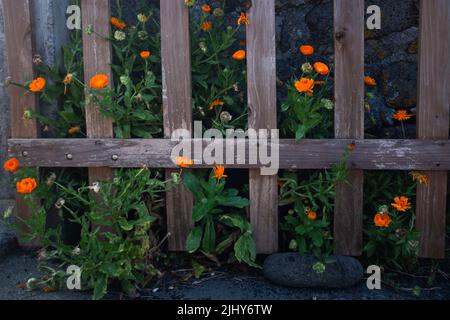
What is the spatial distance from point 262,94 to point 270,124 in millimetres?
142

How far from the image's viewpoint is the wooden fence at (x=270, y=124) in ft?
7.68

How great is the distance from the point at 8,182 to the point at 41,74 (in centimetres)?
61

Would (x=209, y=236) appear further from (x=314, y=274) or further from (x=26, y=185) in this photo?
(x=26, y=185)

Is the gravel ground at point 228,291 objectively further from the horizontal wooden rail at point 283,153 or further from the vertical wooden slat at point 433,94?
the horizontal wooden rail at point 283,153

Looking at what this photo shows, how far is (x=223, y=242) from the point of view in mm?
2428

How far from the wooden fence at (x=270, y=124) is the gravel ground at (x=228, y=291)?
0.61ft

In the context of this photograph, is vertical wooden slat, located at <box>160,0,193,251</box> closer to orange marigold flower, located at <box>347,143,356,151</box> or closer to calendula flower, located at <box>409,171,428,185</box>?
orange marigold flower, located at <box>347,143,356,151</box>

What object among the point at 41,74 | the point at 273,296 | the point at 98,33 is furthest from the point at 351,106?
the point at 41,74

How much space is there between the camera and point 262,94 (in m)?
2.41

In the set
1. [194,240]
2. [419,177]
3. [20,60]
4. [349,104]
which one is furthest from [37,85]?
[419,177]

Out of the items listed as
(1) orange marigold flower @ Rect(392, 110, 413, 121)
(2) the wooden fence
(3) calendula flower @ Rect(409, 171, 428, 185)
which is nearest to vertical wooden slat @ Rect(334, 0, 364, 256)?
(2) the wooden fence

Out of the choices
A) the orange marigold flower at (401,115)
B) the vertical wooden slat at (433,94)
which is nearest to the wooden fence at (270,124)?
the vertical wooden slat at (433,94)

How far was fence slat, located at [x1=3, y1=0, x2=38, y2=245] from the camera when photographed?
2537 mm

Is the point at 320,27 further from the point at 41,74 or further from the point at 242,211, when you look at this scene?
the point at 41,74
